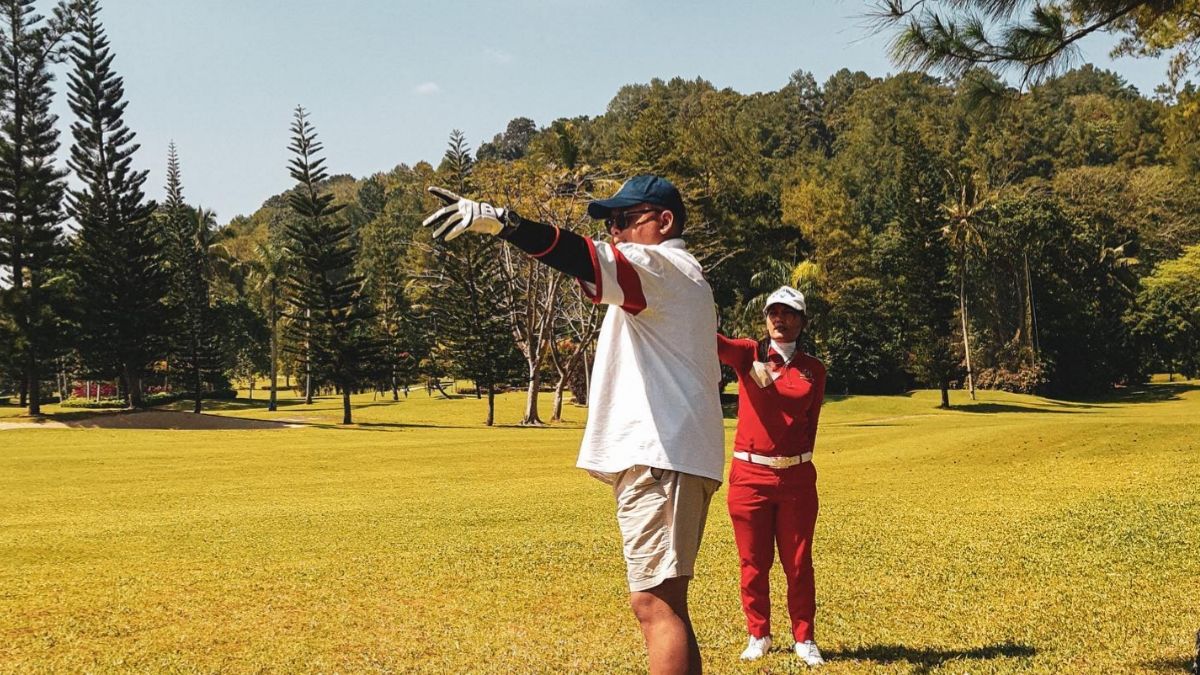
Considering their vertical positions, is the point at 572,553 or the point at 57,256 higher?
the point at 57,256

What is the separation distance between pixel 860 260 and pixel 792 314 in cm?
5190

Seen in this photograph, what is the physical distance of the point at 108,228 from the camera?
135 feet

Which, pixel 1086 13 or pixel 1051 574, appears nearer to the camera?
pixel 1086 13

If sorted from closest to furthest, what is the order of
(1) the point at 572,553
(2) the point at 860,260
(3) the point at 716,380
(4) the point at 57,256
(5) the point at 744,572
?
1. (3) the point at 716,380
2. (5) the point at 744,572
3. (1) the point at 572,553
4. (4) the point at 57,256
5. (2) the point at 860,260

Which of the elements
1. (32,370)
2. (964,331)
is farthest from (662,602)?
(964,331)

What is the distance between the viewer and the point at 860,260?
180ft

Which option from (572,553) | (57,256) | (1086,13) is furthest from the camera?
(57,256)

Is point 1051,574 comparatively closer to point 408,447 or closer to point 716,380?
point 716,380

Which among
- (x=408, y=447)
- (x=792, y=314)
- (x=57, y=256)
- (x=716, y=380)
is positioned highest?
(x=57, y=256)

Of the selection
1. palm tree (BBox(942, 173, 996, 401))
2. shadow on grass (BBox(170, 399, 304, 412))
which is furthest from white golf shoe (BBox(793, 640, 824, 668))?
shadow on grass (BBox(170, 399, 304, 412))

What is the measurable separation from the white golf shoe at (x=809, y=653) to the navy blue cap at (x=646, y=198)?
8.48 feet

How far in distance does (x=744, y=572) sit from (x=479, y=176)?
31.9 metres

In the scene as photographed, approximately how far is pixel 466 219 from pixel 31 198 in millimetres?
42248

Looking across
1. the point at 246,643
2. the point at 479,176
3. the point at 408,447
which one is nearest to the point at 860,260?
the point at 479,176
